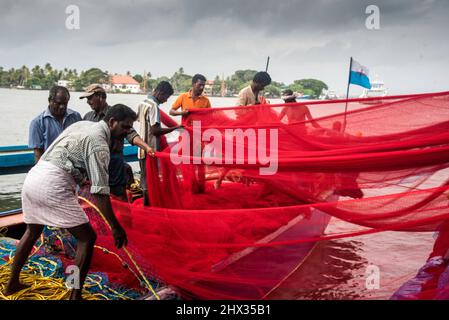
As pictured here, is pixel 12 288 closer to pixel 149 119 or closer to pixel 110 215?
pixel 110 215

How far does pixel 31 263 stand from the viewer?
377 centimetres

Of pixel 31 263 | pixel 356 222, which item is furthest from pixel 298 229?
pixel 31 263

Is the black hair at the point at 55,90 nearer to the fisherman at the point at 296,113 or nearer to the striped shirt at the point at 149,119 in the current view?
Answer: the striped shirt at the point at 149,119

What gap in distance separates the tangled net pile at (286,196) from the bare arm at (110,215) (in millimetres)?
223

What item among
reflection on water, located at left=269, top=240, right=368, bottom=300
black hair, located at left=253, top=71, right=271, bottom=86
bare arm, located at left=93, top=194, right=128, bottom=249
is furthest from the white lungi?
black hair, located at left=253, top=71, right=271, bottom=86

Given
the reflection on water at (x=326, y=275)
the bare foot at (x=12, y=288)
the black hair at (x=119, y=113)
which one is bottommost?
the reflection on water at (x=326, y=275)

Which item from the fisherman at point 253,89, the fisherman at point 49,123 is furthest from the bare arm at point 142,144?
the fisherman at point 253,89

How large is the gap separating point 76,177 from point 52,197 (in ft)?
0.68

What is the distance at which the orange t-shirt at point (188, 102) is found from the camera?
530 centimetres

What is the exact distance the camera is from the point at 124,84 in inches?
3255

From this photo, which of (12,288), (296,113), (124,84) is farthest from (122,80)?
(12,288)

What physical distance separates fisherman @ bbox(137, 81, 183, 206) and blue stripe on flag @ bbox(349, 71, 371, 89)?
487 cm
